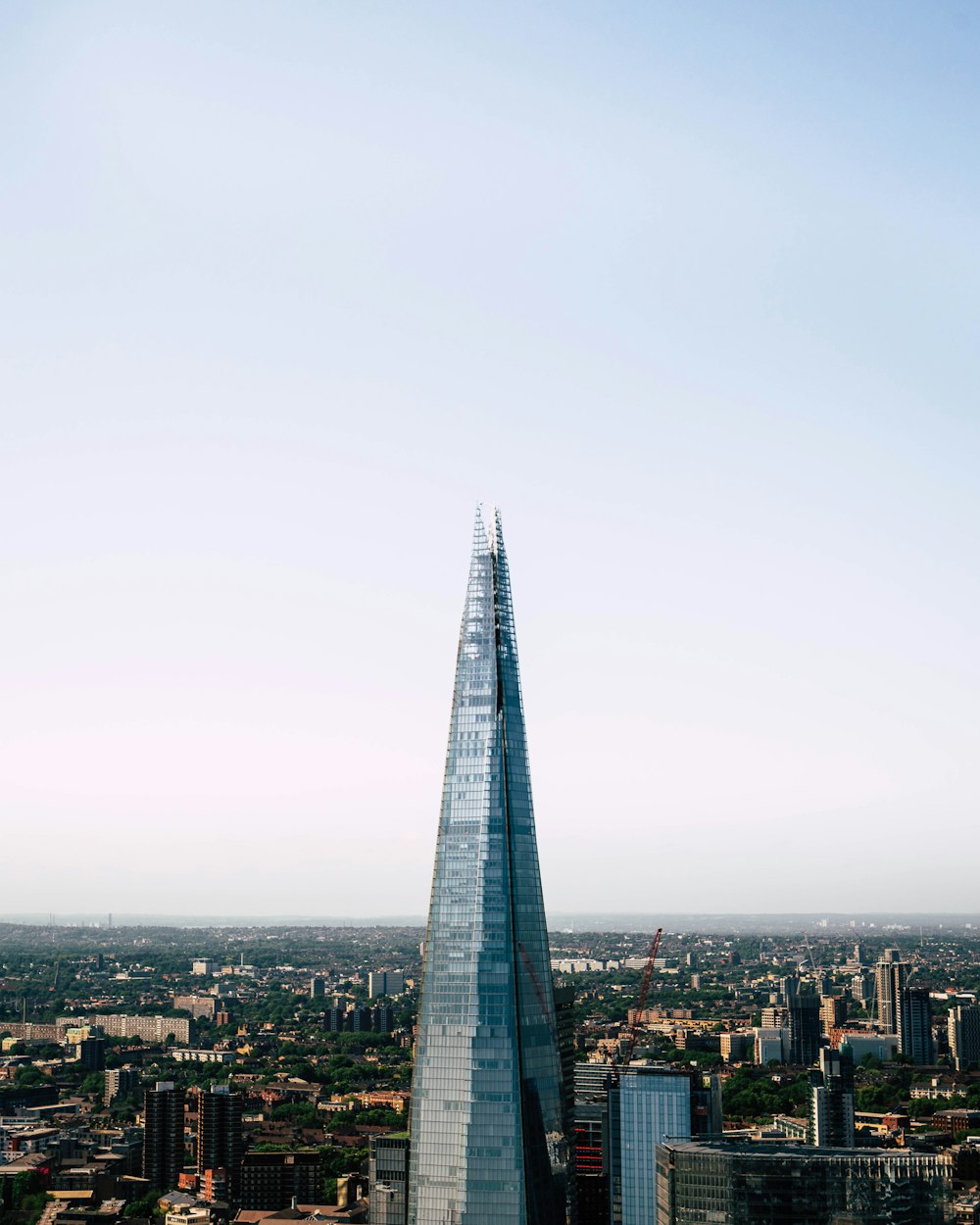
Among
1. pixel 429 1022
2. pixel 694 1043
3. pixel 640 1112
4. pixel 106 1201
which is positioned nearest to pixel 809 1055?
pixel 694 1043

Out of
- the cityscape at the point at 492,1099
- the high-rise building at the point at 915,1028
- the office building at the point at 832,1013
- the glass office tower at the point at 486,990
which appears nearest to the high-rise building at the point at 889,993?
the cityscape at the point at 492,1099

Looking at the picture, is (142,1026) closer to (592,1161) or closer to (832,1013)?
(832,1013)

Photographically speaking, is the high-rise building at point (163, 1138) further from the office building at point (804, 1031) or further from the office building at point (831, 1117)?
the office building at point (804, 1031)

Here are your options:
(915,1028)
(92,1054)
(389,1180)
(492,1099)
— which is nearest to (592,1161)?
(389,1180)

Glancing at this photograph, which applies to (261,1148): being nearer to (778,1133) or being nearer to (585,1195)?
(778,1133)

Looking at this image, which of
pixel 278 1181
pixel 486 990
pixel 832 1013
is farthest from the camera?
pixel 832 1013

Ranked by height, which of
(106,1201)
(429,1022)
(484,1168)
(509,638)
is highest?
(509,638)
